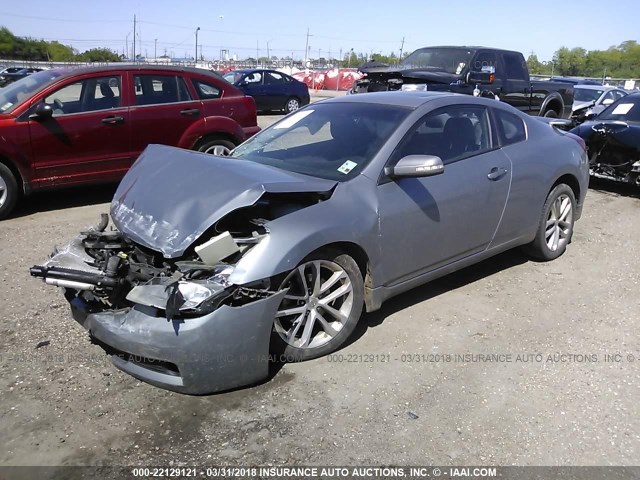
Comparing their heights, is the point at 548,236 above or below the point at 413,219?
below

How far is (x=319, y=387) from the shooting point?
3277 millimetres

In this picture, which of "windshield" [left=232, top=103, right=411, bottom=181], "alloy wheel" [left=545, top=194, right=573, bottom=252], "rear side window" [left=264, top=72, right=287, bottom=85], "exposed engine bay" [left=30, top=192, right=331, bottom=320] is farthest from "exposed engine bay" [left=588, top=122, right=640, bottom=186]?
"rear side window" [left=264, top=72, right=287, bottom=85]

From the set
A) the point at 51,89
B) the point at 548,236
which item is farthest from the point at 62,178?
the point at 548,236

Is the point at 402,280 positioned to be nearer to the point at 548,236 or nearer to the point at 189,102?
the point at 548,236

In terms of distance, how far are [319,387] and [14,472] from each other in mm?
1583

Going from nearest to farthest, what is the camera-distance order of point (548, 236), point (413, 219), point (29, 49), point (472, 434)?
point (472, 434), point (413, 219), point (548, 236), point (29, 49)

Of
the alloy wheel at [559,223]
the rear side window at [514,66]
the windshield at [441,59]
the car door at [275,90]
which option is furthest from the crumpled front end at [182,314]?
the car door at [275,90]

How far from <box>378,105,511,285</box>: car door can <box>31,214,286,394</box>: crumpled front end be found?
1.05 meters

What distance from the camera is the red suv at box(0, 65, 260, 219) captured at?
636 centimetres

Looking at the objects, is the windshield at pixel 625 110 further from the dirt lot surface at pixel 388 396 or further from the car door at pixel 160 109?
the car door at pixel 160 109

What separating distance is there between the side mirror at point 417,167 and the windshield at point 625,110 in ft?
21.3

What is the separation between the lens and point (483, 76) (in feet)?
35.2

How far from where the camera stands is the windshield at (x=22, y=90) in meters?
6.48

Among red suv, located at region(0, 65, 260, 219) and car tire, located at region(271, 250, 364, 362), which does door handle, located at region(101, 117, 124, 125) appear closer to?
red suv, located at region(0, 65, 260, 219)
